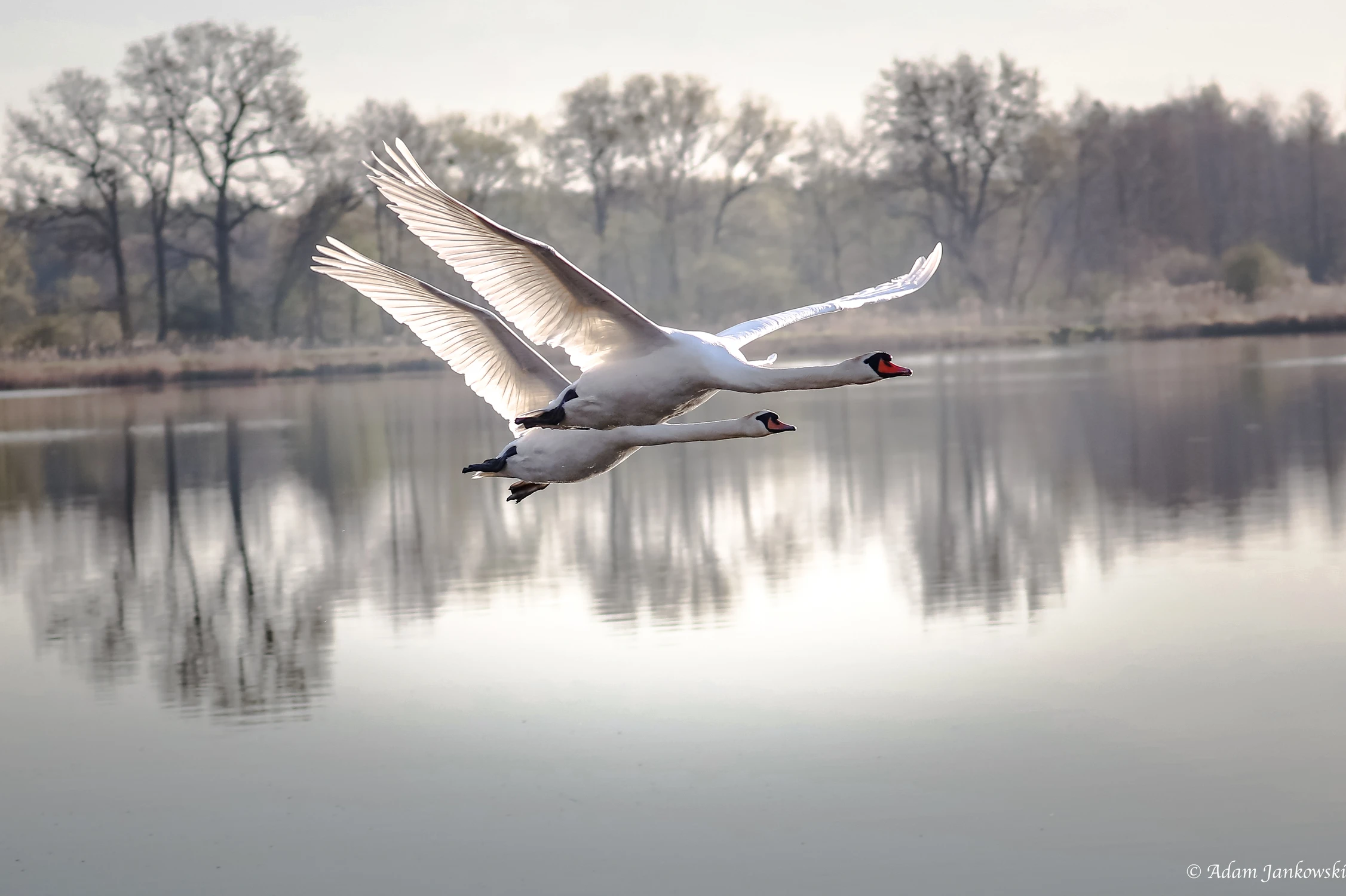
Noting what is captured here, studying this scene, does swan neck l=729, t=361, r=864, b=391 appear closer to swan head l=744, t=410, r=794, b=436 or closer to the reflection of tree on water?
swan head l=744, t=410, r=794, b=436

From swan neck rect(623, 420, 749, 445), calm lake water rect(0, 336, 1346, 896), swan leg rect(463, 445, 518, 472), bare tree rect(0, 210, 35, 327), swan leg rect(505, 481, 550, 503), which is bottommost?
calm lake water rect(0, 336, 1346, 896)

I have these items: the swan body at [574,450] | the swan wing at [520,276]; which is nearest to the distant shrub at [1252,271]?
the swan wing at [520,276]

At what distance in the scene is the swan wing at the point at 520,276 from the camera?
8.23 m

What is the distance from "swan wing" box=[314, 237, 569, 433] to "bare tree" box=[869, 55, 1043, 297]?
6322cm

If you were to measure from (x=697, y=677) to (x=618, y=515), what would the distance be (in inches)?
506

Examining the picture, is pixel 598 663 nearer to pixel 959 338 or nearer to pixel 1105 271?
pixel 959 338

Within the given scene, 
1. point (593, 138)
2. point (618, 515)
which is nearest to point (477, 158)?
point (593, 138)

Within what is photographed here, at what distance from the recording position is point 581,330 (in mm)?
8672

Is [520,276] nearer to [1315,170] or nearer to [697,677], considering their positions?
[697,677]

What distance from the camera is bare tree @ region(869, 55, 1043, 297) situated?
71062 mm

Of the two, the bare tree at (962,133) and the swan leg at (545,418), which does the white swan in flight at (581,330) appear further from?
the bare tree at (962,133)

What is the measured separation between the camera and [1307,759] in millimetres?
13914

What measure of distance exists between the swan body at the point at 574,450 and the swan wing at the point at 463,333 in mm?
1247

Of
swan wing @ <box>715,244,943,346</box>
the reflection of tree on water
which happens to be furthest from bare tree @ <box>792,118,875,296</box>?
swan wing @ <box>715,244,943,346</box>
